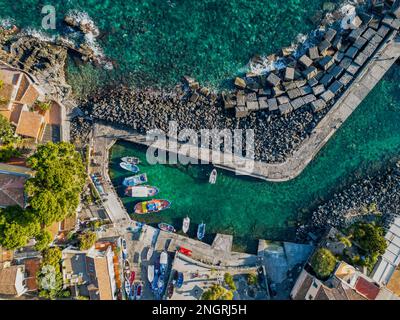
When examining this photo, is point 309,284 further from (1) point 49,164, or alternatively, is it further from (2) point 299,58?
(1) point 49,164

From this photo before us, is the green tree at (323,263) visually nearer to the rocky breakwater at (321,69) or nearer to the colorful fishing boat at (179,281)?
the colorful fishing boat at (179,281)

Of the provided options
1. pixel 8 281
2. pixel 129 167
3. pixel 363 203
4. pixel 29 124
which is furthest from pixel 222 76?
pixel 8 281

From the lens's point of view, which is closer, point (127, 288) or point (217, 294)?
point (217, 294)

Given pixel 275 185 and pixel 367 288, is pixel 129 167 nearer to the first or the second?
pixel 275 185

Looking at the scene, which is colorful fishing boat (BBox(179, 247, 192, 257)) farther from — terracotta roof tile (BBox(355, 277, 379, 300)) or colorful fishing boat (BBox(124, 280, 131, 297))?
terracotta roof tile (BBox(355, 277, 379, 300))

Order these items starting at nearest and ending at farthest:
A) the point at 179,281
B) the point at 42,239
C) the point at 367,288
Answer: the point at 42,239 → the point at 367,288 → the point at 179,281

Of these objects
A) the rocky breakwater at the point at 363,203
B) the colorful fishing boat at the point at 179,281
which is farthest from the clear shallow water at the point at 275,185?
the colorful fishing boat at the point at 179,281

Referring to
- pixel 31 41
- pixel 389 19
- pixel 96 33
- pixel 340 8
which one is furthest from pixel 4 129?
pixel 389 19
